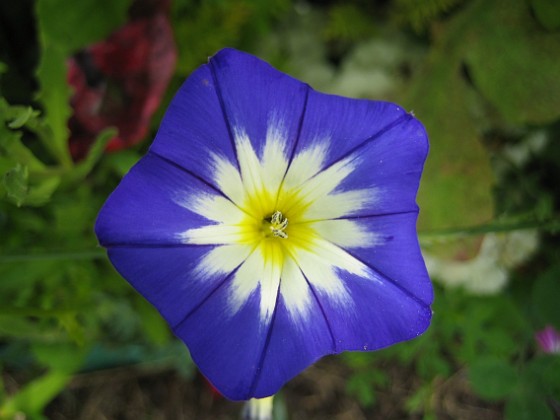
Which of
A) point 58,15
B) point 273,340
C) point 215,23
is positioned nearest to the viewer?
point 273,340

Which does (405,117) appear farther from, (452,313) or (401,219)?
(452,313)

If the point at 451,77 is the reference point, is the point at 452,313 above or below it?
below

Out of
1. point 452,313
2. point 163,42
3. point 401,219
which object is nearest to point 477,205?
point 452,313

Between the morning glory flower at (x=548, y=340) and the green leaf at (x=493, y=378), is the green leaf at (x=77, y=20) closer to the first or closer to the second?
the green leaf at (x=493, y=378)

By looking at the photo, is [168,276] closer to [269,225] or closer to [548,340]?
[269,225]

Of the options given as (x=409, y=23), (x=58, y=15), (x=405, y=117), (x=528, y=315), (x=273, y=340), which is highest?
(x=409, y=23)

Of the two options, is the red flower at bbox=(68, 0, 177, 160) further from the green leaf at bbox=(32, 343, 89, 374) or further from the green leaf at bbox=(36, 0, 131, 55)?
the green leaf at bbox=(32, 343, 89, 374)

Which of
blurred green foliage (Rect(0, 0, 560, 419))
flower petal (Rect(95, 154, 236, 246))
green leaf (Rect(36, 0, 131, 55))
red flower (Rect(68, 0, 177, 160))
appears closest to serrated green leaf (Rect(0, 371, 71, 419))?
blurred green foliage (Rect(0, 0, 560, 419))

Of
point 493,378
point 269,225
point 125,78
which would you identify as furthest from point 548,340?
point 125,78
